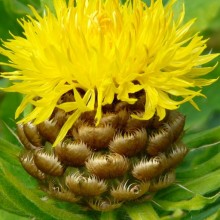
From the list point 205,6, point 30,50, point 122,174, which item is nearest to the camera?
point 122,174

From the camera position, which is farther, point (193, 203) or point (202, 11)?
point (202, 11)

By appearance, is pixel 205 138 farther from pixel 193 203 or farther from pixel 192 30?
pixel 192 30

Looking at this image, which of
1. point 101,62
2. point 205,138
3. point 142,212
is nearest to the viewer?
point 101,62

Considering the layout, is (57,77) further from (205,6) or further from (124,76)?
(205,6)

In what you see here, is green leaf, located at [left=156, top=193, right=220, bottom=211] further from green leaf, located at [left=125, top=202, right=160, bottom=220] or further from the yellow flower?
the yellow flower

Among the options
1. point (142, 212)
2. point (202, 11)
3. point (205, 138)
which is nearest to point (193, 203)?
point (142, 212)

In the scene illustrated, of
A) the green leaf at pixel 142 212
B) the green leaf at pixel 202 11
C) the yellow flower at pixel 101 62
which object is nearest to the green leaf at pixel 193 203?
the green leaf at pixel 142 212

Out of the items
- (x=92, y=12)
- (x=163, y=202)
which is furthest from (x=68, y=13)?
(x=163, y=202)

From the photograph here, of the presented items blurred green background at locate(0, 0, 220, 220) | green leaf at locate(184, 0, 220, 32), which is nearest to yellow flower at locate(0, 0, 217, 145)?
blurred green background at locate(0, 0, 220, 220)

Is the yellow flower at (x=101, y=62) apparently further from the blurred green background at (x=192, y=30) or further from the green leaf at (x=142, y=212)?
the blurred green background at (x=192, y=30)
